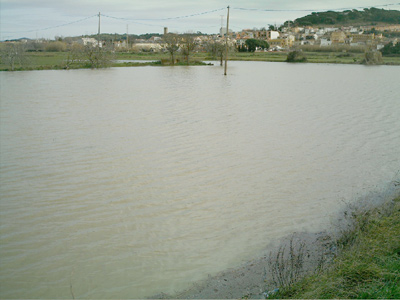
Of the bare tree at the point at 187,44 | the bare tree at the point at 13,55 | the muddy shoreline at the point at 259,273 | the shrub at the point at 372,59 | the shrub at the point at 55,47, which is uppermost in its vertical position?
the shrub at the point at 55,47

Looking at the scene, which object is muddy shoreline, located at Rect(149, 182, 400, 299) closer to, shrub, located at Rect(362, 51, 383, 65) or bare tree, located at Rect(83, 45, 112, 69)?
bare tree, located at Rect(83, 45, 112, 69)

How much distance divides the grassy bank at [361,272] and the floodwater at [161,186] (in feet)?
4.04

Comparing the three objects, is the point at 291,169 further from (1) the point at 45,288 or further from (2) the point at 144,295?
(1) the point at 45,288

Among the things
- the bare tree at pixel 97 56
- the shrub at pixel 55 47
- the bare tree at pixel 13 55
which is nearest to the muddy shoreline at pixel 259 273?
the bare tree at pixel 13 55

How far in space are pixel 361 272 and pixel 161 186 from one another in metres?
4.68

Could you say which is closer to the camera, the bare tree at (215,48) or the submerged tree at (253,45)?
the bare tree at (215,48)

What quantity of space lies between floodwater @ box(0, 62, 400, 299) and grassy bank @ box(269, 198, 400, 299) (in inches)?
48.5

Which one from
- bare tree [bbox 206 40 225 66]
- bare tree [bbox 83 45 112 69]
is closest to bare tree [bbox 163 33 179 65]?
bare tree [bbox 206 40 225 66]

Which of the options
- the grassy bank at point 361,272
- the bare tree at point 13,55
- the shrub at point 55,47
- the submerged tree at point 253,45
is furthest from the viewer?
the submerged tree at point 253,45

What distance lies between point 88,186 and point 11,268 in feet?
9.24

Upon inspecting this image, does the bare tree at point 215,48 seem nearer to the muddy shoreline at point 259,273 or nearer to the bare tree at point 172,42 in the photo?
the bare tree at point 172,42

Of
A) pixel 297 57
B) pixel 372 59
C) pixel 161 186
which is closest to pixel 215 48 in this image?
pixel 297 57

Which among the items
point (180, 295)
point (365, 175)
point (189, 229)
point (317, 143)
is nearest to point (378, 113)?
point (317, 143)

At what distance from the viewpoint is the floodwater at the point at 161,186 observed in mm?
5023
